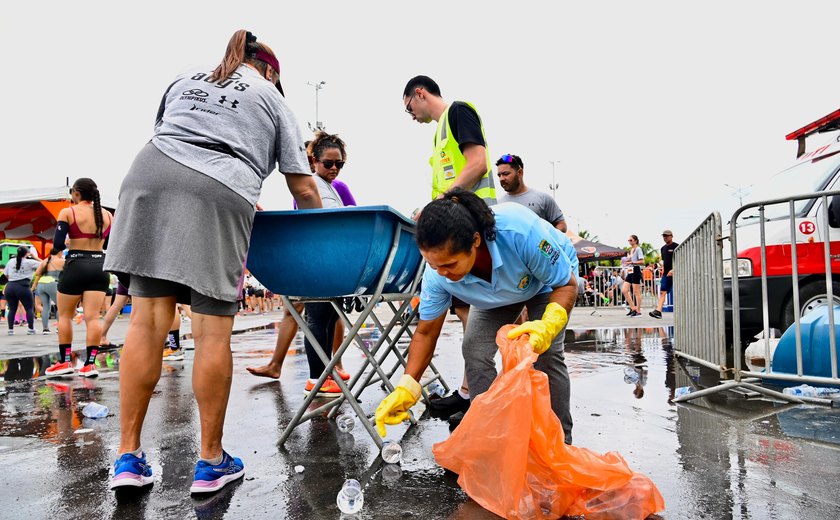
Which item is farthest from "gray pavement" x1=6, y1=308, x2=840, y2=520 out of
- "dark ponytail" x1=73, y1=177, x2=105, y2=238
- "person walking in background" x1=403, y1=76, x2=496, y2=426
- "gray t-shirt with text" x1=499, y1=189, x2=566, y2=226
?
"dark ponytail" x1=73, y1=177, x2=105, y2=238

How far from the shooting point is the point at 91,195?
5.17 metres

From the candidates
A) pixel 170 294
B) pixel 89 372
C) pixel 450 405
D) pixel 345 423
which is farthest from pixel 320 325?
pixel 89 372

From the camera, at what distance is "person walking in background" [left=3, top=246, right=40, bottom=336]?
10.8 m

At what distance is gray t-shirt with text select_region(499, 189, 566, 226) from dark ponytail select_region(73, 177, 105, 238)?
373cm

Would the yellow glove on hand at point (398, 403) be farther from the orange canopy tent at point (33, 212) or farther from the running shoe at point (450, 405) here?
the orange canopy tent at point (33, 212)

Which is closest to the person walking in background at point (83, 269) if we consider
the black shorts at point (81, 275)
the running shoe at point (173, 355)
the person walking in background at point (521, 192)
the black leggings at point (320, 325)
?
the black shorts at point (81, 275)

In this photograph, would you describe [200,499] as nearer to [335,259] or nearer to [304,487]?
[304,487]

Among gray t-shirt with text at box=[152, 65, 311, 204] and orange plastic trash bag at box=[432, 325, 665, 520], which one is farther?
gray t-shirt with text at box=[152, 65, 311, 204]

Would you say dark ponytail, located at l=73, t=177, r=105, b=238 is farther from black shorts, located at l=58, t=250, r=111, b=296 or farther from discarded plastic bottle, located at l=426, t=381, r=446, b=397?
discarded plastic bottle, located at l=426, t=381, r=446, b=397

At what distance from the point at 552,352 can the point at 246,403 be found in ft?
7.19

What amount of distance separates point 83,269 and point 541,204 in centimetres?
407

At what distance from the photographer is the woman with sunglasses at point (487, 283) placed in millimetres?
2014

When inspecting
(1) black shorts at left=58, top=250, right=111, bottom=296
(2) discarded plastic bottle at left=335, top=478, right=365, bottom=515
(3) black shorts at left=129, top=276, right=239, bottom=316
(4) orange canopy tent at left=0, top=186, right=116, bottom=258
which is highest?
(4) orange canopy tent at left=0, top=186, right=116, bottom=258

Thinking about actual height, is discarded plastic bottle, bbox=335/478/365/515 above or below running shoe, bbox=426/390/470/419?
below
